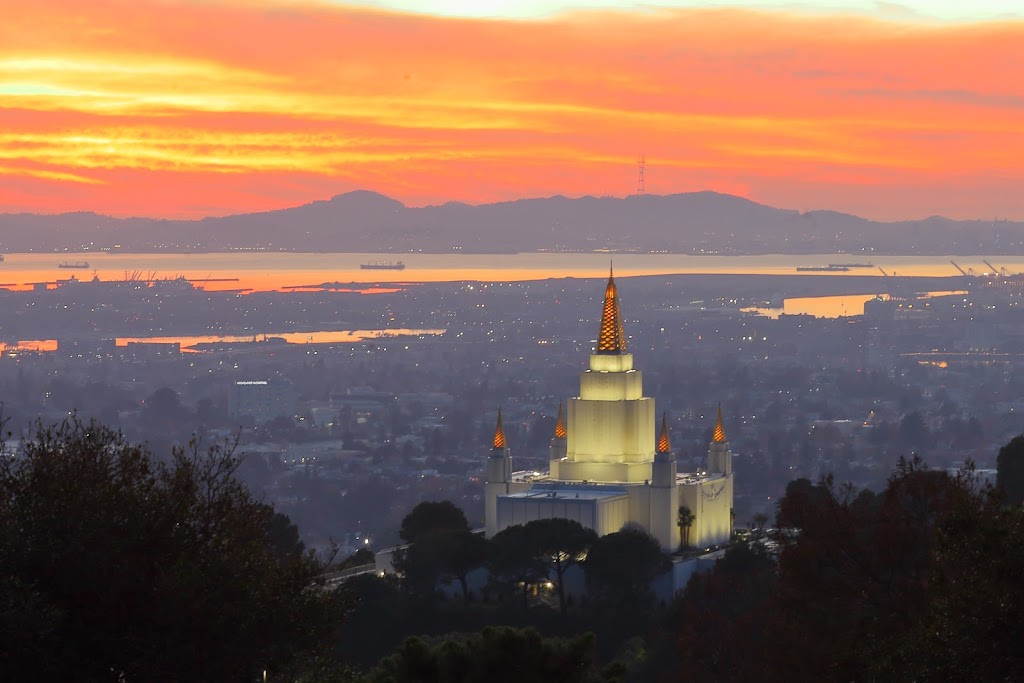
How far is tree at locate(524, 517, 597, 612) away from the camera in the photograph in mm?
43531

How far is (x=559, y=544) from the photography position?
4366 centimetres

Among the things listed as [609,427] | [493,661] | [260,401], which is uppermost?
[493,661]

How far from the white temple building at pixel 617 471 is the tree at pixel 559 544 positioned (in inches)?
153

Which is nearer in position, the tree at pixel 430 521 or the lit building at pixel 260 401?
the tree at pixel 430 521

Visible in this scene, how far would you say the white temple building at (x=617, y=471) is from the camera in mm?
49062

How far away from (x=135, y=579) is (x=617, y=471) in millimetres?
34383

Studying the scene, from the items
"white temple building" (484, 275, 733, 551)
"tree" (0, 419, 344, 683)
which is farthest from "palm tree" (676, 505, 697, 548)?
"tree" (0, 419, 344, 683)

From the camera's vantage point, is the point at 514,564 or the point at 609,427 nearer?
the point at 514,564

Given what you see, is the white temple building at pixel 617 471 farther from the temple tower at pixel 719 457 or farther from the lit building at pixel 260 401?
the lit building at pixel 260 401

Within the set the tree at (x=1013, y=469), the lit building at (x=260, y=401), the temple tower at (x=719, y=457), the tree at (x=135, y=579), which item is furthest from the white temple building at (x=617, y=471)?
the lit building at (x=260, y=401)

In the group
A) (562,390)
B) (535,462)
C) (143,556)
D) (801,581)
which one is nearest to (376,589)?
(801,581)

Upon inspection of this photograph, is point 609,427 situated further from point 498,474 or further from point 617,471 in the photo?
point 498,474

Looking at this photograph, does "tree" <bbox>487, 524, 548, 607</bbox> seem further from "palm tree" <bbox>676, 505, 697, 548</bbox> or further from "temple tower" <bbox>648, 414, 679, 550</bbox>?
"palm tree" <bbox>676, 505, 697, 548</bbox>

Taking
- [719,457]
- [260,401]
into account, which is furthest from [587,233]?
[719,457]
